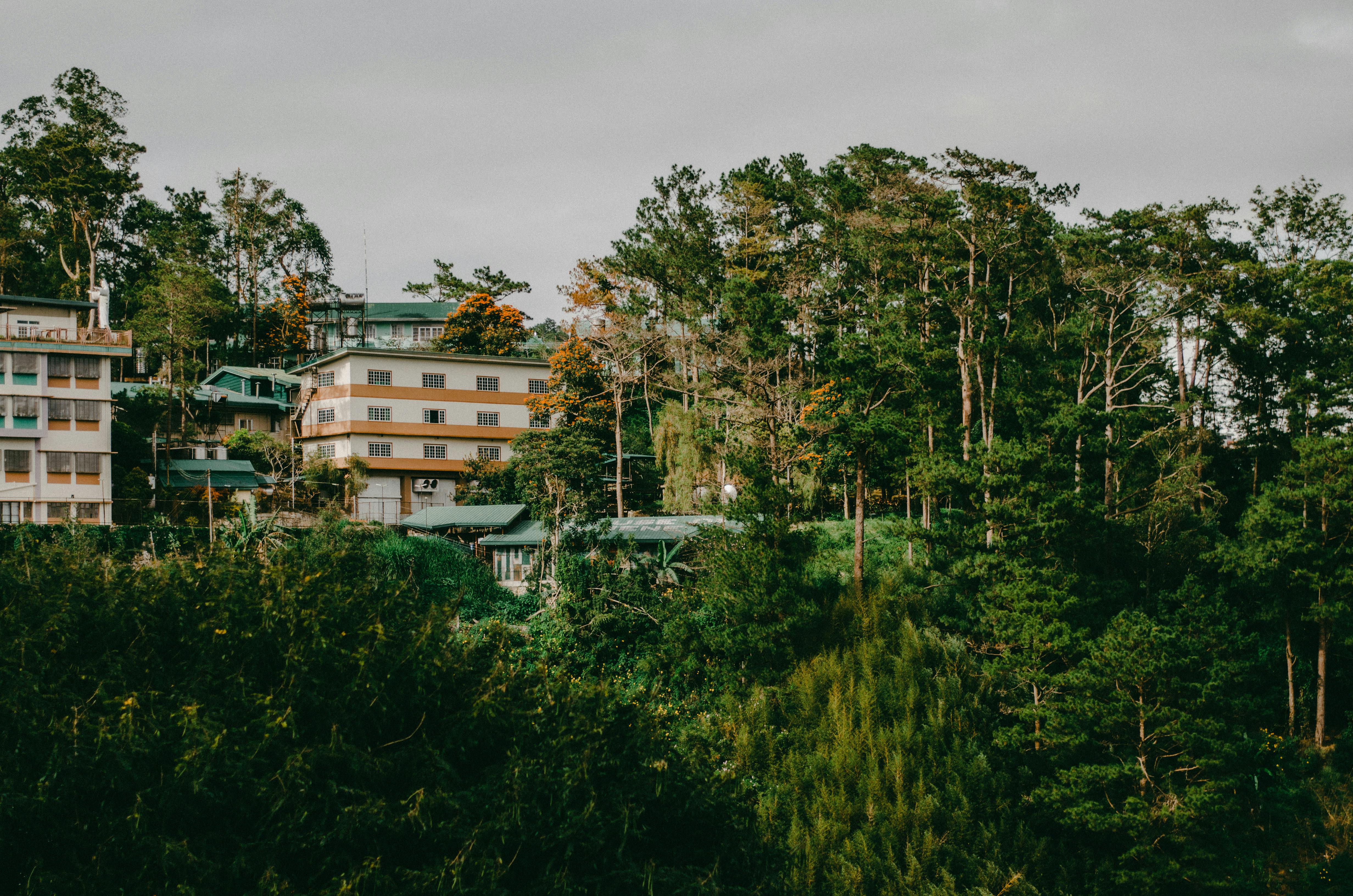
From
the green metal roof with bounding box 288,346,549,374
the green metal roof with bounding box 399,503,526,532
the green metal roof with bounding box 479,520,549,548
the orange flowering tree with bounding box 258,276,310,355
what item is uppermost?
the orange flowering tree with bounding box 258,276,310,355

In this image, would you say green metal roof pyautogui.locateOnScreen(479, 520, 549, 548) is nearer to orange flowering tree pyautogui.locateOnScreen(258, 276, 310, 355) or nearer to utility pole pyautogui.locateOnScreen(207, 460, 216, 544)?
utility pole pyautogui.locateOnScreen(207, 460, 216, 544)

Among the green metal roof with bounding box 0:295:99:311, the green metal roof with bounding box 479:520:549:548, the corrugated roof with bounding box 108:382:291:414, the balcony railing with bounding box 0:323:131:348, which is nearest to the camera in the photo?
the green metal roof with bounding box 479:520:549:548

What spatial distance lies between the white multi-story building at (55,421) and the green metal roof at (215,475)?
3.21 meters

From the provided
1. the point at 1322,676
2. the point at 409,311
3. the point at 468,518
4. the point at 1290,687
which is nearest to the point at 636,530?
the point at 468,518

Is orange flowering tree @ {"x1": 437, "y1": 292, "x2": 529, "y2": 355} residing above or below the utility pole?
above

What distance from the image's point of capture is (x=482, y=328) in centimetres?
5081

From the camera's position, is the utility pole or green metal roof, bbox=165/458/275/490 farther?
green metal roof, bbox=165/458/275/490

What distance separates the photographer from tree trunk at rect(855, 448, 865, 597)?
1046 inches

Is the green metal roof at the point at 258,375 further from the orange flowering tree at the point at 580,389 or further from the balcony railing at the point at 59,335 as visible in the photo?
the orange flowering tree at the point at 580,389

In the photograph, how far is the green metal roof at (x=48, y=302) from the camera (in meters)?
36.2

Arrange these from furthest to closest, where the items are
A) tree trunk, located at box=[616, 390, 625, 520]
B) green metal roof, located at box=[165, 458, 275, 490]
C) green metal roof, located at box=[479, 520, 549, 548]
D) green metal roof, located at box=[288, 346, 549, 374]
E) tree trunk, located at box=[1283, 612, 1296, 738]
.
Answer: green metal roof, located at box=[288, 346, 549, 374], green metal roof, located at box=[165, 458, 275, 490], tree trunk, located at box=[616, 390, 625, 520], green metal roof, located at box=[479, 520, 549, 548], tree trunk, located at box=[1283, 612, 1296, 738]

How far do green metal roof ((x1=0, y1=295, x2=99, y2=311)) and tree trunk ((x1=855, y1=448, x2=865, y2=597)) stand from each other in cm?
3002

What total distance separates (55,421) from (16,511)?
354cm

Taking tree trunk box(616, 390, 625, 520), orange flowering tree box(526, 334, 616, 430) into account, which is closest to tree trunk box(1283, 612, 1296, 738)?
tree trunk box(616, 390, 625, 520)
